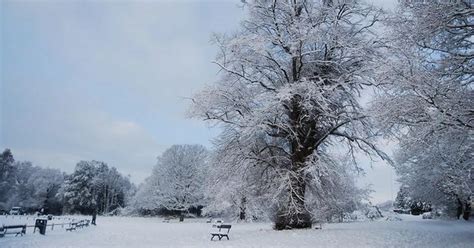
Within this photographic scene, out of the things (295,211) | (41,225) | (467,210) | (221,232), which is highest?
(467,210)

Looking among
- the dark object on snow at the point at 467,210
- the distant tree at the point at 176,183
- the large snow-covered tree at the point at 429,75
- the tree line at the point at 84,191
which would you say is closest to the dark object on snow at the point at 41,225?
the large snow-covered tree at the point at 429,75

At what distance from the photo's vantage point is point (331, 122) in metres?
15.0

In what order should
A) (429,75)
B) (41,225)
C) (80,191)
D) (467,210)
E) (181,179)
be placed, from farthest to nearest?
(80,191) → (181,179) → (467,210) → (41,225) → (429,75)

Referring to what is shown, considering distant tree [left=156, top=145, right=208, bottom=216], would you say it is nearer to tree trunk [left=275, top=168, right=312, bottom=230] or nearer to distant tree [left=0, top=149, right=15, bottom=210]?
distant tree [left=0, top=149, right=15, bottom=210]

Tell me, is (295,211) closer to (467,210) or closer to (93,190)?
(467,210)

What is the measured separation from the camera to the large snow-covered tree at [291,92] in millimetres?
13766

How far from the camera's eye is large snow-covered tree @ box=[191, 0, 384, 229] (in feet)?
45.2

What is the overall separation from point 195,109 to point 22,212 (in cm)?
4244

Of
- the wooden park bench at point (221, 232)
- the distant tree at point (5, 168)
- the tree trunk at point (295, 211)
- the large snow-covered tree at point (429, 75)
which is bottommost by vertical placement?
the wooden park bench at point (221, 232)

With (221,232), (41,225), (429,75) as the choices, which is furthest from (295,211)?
(41,225)

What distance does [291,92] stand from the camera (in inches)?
531

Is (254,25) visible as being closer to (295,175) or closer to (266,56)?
(266,56)

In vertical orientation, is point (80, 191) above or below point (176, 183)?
above

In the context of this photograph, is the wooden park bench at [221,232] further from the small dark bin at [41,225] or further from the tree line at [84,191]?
the tree line at [84,191]
